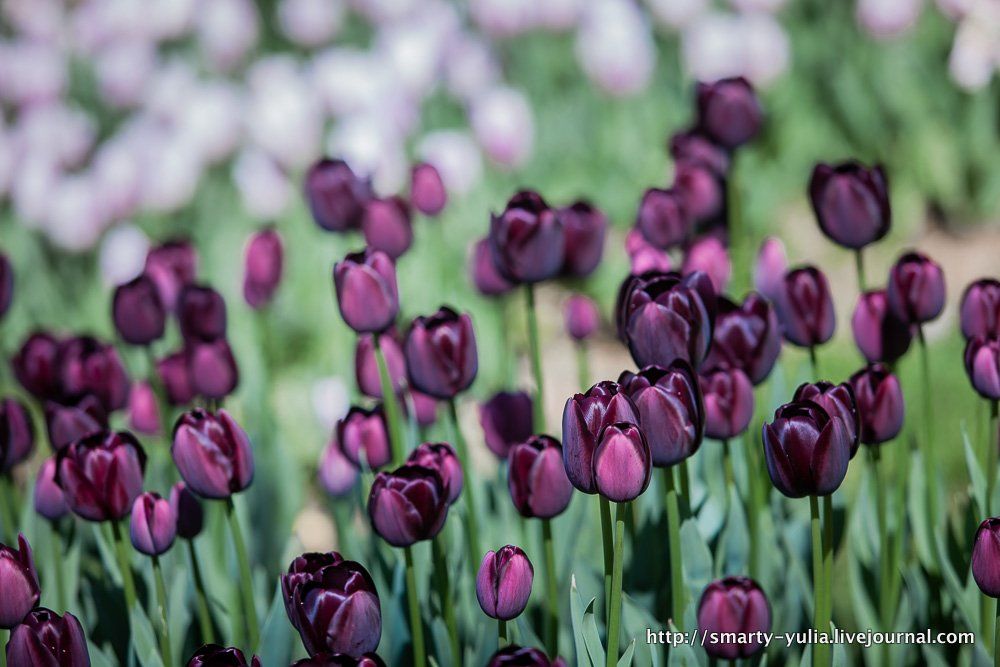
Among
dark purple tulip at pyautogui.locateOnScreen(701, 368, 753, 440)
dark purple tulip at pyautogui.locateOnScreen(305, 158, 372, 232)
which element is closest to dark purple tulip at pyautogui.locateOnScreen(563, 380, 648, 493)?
dark purple tulip at pyautogui.locateOnScreen(701, 368, 753, 440)

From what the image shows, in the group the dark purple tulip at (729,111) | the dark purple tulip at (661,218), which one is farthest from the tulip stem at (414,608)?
the dark purple tulip at (729,111)

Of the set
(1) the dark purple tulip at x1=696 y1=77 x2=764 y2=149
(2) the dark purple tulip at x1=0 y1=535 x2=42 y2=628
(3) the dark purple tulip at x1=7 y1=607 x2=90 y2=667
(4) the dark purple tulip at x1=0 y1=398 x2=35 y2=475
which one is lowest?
(3) the dark purple tulip at x1=7 y1=607 x2=90 y2=667

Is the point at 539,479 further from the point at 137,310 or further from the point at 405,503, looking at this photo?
the point at 137,310

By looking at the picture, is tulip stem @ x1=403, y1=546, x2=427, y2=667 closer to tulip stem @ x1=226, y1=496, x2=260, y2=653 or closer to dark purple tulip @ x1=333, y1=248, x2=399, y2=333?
tulip stem @ x1=226, y1=496, x2=260, y2=653

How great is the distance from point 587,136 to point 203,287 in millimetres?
2821

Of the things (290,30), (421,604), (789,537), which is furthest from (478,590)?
(290,30)

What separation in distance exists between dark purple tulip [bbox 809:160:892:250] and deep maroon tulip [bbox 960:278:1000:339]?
0.47ft

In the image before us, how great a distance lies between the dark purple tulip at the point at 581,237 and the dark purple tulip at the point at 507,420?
0.20 metres

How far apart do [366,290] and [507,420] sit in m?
0.34

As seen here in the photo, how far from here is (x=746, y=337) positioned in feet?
4.76

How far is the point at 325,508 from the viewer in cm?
284

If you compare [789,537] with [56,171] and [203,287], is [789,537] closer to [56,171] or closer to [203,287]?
[203,287]

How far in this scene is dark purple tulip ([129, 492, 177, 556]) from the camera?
1.34 metres

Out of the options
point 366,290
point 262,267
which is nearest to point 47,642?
point 366,290
